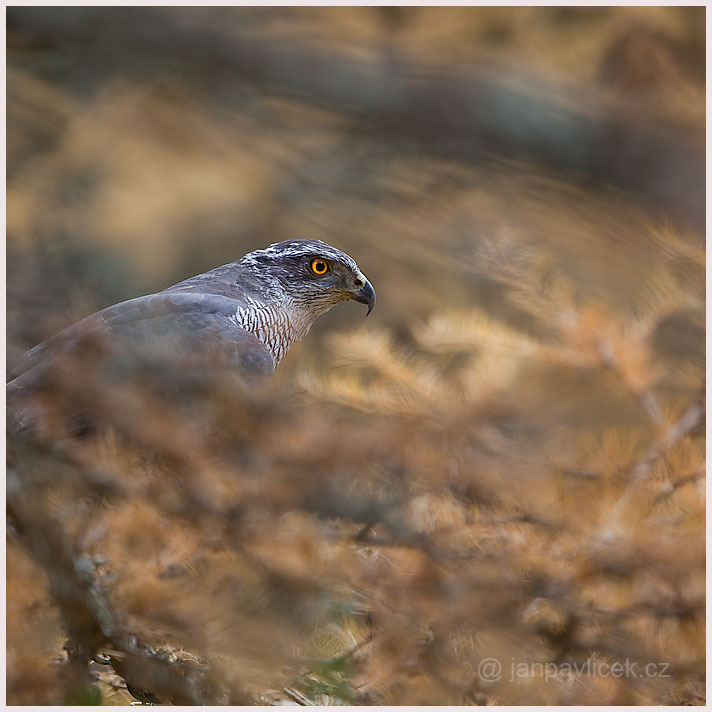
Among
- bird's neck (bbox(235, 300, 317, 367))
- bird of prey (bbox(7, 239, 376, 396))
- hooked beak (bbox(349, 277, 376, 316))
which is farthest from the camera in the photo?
hooked beak (bbox(349, 277, 376, 316))

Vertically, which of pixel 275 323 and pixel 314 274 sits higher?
pixel 314 274

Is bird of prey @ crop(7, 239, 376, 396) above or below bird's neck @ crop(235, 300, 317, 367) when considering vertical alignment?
above

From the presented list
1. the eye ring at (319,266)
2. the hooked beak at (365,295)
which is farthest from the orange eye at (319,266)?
the hooked beak at (365,295)

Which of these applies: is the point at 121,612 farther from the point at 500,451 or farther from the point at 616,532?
the point at 616,532

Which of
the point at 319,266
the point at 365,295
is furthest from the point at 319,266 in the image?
the point at 365,295

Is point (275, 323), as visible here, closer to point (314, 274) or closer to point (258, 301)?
point (258, 301)

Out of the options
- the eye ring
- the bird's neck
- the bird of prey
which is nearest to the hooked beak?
the bird of prey

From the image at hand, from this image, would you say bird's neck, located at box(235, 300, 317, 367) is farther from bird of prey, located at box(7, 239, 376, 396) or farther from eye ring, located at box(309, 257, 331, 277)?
eye ring, located at box(309, 257, 331, 277)
